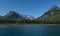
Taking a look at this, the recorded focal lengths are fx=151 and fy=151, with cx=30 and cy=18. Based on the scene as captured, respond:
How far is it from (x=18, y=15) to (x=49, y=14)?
132ft

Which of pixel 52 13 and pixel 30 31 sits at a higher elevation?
pixel 52 13

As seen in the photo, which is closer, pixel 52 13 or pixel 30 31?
pixel 30 31

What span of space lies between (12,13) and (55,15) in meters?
54.0

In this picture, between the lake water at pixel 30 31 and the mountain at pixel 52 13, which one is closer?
the lake water at pixel 30 31

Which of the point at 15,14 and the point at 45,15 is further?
the point at 15,14

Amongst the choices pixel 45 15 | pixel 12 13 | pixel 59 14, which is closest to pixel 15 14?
pixel 12 13

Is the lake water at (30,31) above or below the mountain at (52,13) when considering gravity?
below

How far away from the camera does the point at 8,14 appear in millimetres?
185500

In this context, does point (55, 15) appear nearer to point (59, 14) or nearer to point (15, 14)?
point (59, 14)

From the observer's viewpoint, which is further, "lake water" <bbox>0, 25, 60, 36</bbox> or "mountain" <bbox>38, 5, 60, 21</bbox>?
"mountain" <bbox>38, 5, 60, 21</bbox>

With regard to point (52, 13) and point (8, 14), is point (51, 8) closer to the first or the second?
point (52, 13)

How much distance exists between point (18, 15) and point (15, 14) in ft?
15.4

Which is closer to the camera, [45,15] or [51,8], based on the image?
[45,15]

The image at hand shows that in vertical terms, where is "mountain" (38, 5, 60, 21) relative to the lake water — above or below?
above
